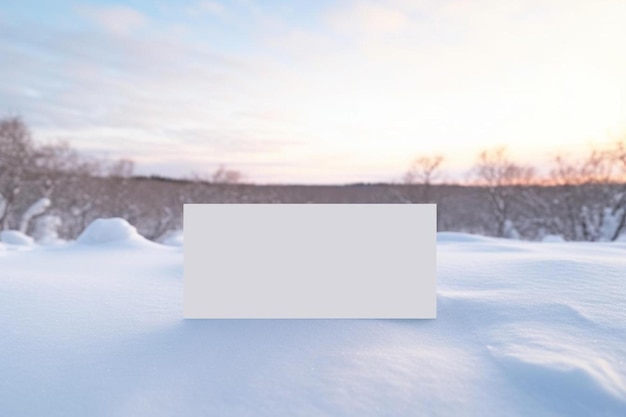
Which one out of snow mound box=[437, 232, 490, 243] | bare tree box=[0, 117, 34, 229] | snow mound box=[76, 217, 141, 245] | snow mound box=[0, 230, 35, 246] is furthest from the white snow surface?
bare tree box=[0, 117, 34, 229]

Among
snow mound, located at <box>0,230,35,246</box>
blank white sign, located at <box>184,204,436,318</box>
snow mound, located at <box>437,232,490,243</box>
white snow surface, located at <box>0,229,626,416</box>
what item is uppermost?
blank white sign, located at <box>184,204,436,318</box>

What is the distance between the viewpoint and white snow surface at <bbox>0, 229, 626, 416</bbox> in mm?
1278

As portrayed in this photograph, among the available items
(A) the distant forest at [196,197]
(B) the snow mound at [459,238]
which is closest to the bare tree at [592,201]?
(A) the distant forest at [196,197]

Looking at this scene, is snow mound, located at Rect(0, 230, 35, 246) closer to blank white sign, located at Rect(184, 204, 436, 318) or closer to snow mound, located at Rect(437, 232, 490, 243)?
snow mound, located at Rect(437, 232, 490, 243)

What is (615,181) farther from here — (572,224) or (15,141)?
(15,141)

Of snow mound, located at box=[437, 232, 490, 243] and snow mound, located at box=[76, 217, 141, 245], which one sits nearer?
snow mound, located at box=[76, 217, 141, 245]

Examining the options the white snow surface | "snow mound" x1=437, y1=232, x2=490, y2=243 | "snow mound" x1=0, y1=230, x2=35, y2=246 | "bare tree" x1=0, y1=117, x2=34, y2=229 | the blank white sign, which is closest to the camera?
the white snow surface

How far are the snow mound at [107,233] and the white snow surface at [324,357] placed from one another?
10.3 ft

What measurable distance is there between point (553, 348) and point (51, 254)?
5.05 metres

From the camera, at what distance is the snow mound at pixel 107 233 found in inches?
211

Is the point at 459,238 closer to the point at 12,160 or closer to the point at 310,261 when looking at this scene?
the point at 310,261

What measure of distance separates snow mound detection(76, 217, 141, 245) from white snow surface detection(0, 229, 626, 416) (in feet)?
10.3

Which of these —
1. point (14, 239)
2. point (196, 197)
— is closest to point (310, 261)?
point (14, 239)

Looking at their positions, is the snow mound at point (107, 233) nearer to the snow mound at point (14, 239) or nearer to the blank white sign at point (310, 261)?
the blank white sign at point (310, 261)
